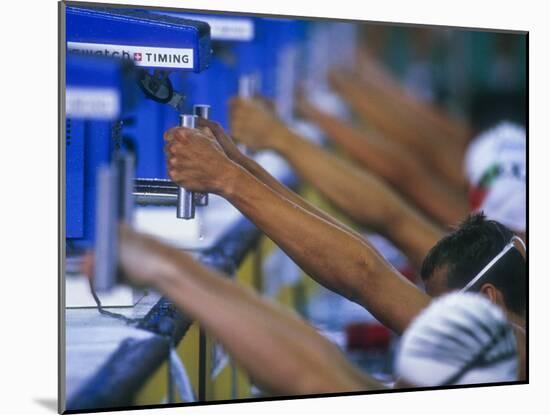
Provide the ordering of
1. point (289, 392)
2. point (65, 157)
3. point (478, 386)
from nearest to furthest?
1. point (65, 157)
2. point (289, 392)
3. point (478, 386)

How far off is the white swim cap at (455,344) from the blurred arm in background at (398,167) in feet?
1.48

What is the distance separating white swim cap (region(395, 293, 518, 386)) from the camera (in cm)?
600

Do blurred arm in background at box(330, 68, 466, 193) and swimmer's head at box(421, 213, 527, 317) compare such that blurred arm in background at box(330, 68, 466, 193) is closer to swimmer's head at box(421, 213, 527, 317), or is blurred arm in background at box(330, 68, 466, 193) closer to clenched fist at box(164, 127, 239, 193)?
swimmer's head at box(421, 213, 527, 317)

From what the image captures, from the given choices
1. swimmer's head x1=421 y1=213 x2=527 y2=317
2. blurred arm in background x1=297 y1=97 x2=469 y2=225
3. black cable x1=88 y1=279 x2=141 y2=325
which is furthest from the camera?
swimmer's head x1=421 y1=213 x2=527 y2=317

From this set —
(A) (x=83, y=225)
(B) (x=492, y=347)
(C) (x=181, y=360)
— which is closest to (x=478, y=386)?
(B) (x=492, y=347)

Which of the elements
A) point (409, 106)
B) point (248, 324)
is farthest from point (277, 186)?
point (409, 106)

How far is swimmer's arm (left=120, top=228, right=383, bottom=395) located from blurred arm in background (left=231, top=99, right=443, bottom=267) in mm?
632

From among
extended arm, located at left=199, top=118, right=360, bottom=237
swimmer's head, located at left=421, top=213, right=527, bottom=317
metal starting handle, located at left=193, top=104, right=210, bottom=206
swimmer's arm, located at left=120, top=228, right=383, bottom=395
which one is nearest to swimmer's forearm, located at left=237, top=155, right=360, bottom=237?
extended arm, located at left=199, top=118, right=360, bottom=237

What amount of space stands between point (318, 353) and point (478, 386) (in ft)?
3.06

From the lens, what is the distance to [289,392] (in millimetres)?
5762

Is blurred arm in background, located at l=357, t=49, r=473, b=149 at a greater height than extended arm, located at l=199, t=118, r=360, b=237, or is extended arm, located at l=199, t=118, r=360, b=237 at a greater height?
blurred arm in background, located at l=357, t=49, r=473, b=149

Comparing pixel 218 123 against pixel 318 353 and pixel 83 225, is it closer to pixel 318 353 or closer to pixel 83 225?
pixel 83 225

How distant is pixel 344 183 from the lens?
5.95 meters

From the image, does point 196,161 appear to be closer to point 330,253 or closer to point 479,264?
point 330,253
